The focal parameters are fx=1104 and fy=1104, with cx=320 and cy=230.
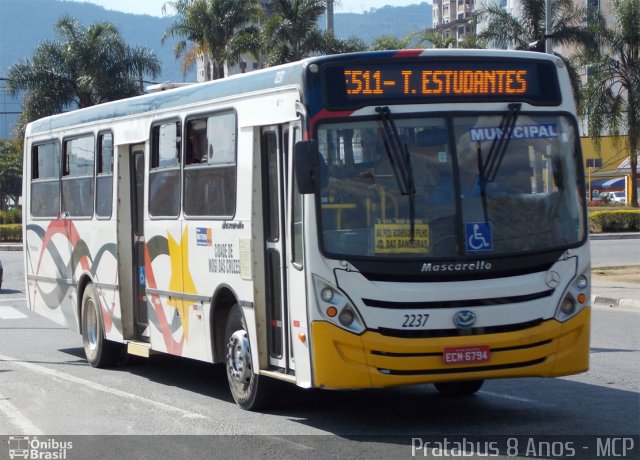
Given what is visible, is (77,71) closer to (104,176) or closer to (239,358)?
(104,176)

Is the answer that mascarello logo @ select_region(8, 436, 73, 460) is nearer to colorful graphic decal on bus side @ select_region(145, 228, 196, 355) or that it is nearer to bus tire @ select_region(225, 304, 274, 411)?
bus tire @ select_region(225, 304, 274, 411)

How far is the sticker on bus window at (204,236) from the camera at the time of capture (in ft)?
34.9

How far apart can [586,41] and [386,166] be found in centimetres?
4198

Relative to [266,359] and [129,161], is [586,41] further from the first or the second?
[266,359]

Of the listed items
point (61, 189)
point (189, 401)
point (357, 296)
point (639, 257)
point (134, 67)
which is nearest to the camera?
point (357, 296)

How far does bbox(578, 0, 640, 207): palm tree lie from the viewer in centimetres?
5109

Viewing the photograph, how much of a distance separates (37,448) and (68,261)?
6476mm

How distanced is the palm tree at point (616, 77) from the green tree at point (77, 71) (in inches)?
812

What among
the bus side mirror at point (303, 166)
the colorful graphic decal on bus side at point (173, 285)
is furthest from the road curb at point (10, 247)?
the bus side mirror at point (303, 166)

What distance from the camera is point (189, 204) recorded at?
11148mm

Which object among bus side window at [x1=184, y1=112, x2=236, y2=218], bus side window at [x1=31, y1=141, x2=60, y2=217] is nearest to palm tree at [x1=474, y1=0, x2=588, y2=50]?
bus side window at [x1=31, y1=141, x2=60, y2=217]

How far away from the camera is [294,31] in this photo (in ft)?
157

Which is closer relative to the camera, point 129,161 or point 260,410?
point 260,410

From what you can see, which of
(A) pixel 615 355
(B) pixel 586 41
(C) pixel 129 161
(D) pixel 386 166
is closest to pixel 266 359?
(D) pixel 386 166
